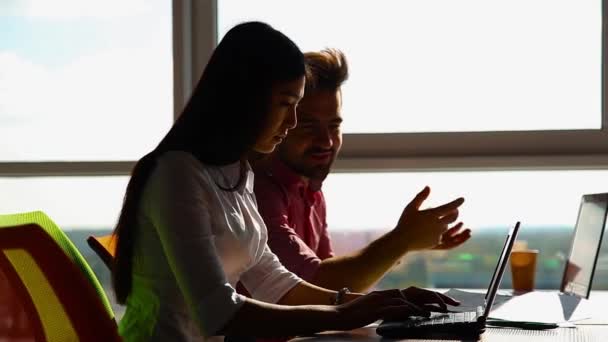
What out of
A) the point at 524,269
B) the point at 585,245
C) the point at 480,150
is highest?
the point at 480,150

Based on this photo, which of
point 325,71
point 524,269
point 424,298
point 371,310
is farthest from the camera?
point 524,269

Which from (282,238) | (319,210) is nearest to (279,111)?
(282,238)

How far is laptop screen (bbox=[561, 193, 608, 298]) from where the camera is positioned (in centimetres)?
226

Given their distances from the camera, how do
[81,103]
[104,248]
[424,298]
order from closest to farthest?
[424,298] → [104,248] → [81,103]

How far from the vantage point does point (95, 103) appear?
3174 mm

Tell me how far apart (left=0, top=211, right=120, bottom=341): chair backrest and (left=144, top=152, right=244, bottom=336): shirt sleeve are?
19 cm

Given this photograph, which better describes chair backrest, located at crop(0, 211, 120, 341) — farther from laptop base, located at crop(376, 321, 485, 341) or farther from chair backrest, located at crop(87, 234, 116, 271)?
laptop base, located at crop(376, 321, 485, 341)

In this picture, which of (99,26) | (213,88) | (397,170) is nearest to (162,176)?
(213,88)

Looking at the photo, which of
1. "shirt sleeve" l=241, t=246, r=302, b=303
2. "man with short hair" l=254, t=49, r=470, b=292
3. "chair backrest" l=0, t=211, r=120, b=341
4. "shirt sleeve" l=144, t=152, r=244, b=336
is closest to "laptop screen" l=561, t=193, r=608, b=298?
"man with short hair" l=254, t=49, r=470, b=292

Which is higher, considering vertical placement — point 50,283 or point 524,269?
point 50,283

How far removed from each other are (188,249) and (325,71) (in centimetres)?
105

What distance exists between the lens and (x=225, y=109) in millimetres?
1679

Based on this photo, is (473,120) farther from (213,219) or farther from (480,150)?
(213,219)

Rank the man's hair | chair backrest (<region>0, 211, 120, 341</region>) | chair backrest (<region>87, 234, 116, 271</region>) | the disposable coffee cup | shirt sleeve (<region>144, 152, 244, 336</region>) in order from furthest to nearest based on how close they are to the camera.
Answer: the disposable coffee cup → the man's hair → chair backrest (<region>87, 234, 116, 271</region>) → chair backrest (<region>0, 211, 120, 341</region>) → shirt sleeve (<region>144, 152, 244, 336</region>)
